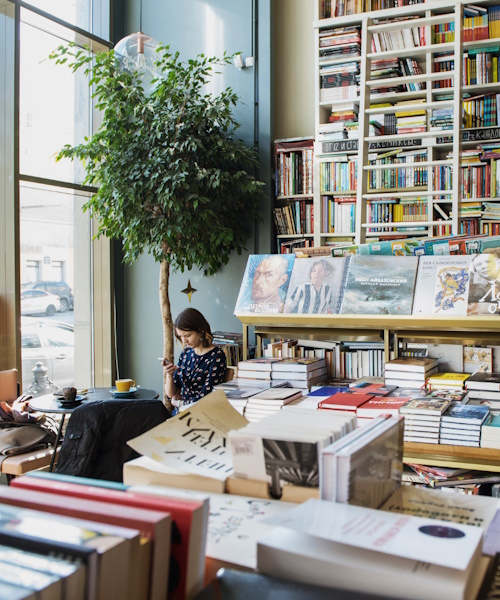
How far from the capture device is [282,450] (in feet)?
3.48

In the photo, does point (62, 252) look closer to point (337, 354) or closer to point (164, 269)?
point (164, 269)

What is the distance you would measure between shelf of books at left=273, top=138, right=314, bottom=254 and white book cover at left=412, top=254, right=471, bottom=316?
6.87 ft

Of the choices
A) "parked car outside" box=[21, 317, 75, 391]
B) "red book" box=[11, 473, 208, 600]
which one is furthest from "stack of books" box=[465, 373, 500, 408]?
"parked car outside" box=[21, 317, 75, 391]

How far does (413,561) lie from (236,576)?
220 millimetres

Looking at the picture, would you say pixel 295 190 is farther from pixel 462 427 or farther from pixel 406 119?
pixel 462 427

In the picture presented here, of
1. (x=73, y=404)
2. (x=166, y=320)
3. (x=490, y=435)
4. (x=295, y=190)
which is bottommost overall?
→ (x=73, y=404)

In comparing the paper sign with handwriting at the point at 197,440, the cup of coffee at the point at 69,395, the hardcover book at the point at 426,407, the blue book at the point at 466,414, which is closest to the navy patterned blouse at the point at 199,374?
the cup of coffee at the point at 69,395

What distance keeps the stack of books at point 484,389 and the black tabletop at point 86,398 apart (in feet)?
6.35

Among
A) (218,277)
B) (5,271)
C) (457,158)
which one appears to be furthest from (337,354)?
(5,271)

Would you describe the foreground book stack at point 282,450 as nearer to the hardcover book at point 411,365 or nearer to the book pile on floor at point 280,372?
the hardcover book at point 411,365

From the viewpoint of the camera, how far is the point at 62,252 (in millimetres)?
5734

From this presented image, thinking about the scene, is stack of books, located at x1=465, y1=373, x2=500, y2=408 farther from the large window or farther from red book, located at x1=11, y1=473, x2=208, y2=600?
the large window

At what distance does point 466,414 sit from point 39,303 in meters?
3.95

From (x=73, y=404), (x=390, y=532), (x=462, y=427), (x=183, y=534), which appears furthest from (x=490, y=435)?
(x=73, y=404)
